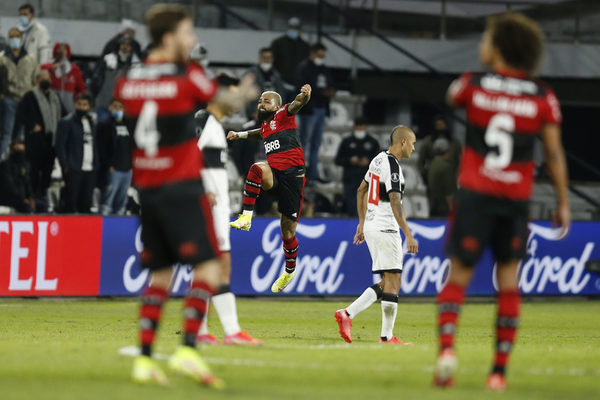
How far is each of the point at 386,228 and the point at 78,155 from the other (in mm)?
9181

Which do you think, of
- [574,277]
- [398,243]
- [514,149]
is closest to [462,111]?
[574,277]

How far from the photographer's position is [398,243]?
11.8 metres

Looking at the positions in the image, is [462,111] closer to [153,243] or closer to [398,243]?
[398,243]

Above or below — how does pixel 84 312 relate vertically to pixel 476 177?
below

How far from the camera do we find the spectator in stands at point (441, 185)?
864 inches

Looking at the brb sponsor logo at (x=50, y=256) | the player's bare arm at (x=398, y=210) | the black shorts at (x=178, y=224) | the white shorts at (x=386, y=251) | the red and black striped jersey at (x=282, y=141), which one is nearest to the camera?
the black shorts at (x=178, y=224)

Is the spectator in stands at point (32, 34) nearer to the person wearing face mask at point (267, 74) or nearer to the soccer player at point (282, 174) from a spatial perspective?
the person wearing face mask at point (267, 74)

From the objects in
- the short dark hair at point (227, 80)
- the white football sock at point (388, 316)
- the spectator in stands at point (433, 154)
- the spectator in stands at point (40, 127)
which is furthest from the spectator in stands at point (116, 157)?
the short dark hair at point (227, 80)

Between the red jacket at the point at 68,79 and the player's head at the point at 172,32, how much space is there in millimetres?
14578

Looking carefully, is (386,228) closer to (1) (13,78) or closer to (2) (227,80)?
(2) (227,80)

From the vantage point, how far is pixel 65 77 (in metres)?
21.5

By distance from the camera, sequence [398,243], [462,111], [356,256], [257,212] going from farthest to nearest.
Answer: [462,111], [257,212], [356,256], [398,243]

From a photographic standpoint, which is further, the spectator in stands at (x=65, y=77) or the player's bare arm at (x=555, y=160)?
the spectator in stands at (x=65, y=77)

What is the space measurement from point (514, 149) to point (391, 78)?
18.8 metres
